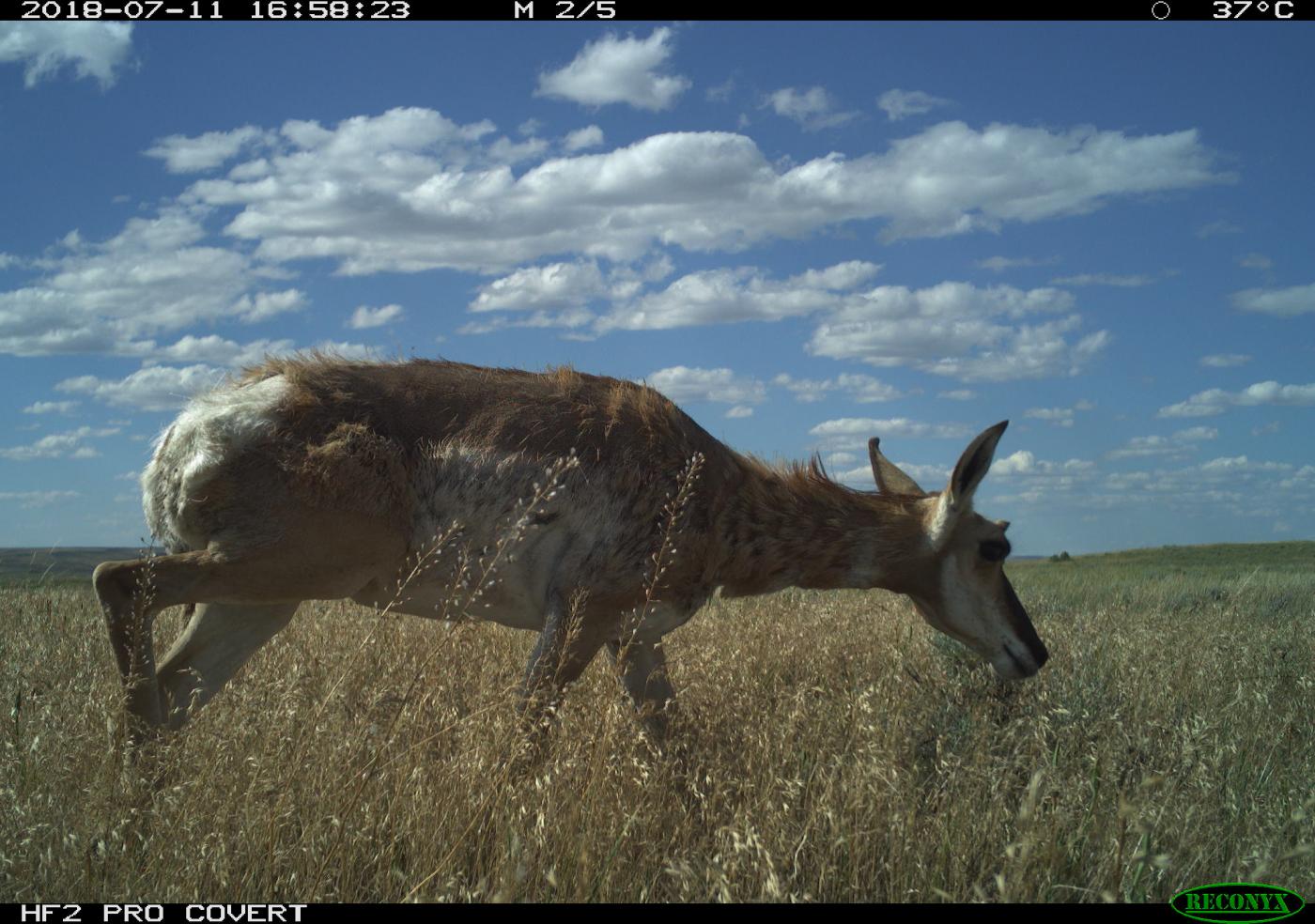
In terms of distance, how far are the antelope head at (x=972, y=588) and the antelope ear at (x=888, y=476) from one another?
358 mm

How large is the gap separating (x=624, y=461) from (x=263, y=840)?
330cm

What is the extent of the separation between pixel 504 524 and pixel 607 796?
2.33m

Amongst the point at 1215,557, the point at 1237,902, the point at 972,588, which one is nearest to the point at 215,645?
the point at 972,588

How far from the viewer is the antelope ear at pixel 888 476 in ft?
25.3

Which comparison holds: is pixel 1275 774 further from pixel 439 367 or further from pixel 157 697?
pixel 157 697

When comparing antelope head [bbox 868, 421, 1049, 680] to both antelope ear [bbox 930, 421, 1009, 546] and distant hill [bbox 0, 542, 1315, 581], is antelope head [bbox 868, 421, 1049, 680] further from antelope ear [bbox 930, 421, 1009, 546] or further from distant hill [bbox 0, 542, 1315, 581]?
distant hill [bbox 0, 542, 1315, 581]

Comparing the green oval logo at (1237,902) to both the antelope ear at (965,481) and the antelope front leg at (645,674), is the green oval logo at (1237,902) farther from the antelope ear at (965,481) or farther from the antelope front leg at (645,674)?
the antelope front leg at (645,674)

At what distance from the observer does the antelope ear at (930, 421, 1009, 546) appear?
21.1 ft

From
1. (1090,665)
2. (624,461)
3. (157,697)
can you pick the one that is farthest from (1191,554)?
(157,697)

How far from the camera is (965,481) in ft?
22.4

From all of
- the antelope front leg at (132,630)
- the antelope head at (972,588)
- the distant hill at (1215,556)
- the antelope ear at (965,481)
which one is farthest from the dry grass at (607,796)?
the distant hill at (1215,556)

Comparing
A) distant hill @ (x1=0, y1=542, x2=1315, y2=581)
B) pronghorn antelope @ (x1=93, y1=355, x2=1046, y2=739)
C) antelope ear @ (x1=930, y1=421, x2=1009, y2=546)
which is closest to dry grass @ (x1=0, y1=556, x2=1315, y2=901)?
pronghorn antelope @ (x1=93, y1=355, x2=1046, y2=739)

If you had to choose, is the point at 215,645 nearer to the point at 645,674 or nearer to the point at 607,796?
the point at 645,674
